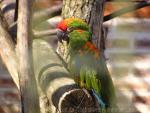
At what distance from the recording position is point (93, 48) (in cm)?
125

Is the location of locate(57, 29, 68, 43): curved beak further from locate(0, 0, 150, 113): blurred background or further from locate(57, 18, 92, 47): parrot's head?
locate(0, 0, 150, 113): blurred background

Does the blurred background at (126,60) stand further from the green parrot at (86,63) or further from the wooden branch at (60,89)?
the wooden branch at (60,89)

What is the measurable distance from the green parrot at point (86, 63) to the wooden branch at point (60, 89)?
0.09 metres

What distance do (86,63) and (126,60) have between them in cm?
78

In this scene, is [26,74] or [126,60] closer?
[26,74]

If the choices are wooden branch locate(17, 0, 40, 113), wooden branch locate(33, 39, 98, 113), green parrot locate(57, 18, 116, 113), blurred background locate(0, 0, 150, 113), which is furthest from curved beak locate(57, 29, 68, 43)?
blurred background locate(0, 0, 150, 113)

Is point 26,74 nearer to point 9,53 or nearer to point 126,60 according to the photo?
point 9,53

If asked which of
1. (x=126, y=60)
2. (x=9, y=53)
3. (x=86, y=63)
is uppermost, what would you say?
(x=9, y=53)

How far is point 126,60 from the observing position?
1.95 meters

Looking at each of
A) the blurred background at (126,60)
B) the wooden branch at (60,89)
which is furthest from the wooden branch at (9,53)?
the blurred background at (126,60)

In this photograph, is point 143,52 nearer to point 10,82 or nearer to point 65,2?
point 10,82

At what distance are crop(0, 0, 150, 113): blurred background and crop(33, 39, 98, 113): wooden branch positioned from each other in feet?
2.64

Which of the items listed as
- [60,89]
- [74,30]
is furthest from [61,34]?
[60,89]

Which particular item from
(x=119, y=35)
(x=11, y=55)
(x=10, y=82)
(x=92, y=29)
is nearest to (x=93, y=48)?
(x=92, y=29)
